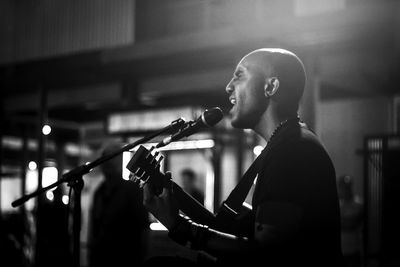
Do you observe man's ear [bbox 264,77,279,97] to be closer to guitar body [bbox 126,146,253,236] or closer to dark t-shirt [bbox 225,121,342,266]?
dark t-shirt [bbox 225,121,342,266]

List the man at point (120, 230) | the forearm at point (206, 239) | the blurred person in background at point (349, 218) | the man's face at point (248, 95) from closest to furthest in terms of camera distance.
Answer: the forearm at point (206, 239)
the man's face at point (248, 95)
the man at point (120, 230)
the blurred person in background at point (349, 218)

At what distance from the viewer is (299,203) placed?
2201mm

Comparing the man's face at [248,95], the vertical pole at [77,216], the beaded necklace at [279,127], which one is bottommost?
the vertical pole at [77,216]

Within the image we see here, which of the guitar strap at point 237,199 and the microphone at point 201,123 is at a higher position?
the microphone at point 201,123

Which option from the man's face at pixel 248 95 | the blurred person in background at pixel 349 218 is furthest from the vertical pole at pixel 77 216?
the blurred person in background at pixel 349 218

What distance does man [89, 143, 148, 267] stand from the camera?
5277 millimetres

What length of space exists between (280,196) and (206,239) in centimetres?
36

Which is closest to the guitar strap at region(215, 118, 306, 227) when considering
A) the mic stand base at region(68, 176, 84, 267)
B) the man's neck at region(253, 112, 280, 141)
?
the man's neck at region(253, 112, 280, 141)

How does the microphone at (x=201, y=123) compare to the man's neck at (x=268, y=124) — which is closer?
the man's neck at (x=268, y=124)

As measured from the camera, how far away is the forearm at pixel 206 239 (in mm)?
2285

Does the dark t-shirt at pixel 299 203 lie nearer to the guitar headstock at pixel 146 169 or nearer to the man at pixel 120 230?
the guitar headstock at pixel 146 169

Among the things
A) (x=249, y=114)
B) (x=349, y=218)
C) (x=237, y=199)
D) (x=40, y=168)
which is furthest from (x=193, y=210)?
(x=40, y=168)

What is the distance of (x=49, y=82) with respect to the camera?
34.5 feet

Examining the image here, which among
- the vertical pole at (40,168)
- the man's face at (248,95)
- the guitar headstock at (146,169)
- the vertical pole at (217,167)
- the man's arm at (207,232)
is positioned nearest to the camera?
the man's arm at (207,232)
